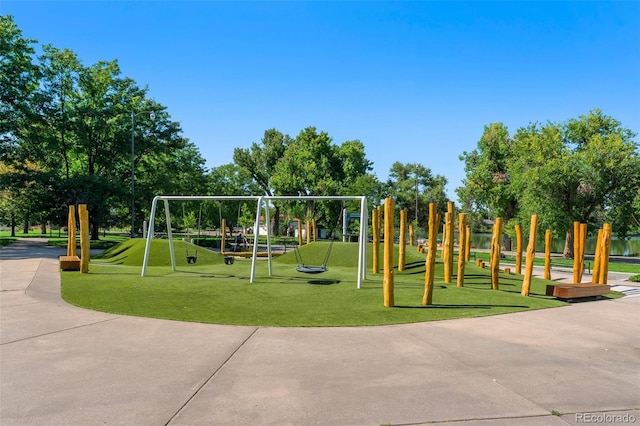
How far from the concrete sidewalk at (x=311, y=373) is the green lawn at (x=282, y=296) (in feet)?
2.61

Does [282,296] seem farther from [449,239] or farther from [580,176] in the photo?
[580,176]

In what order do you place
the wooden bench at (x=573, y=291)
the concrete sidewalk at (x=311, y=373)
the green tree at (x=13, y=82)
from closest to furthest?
1. the concrete sidewalk at (x=311, y=373)
2. the wooden bench at (x=573, y=291)
3. the green tree at (x=13, y=82)

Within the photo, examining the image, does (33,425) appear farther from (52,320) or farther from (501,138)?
(501,138)

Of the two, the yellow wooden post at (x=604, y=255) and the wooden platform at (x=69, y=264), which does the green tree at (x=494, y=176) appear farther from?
the wooden platform at (x=69, y=264)

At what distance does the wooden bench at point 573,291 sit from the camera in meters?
11.4

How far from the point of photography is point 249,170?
2356 inches

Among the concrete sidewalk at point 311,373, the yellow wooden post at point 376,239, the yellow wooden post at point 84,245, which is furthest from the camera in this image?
the yellow wooden post at point 376,239

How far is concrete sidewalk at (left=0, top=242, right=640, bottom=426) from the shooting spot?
13.2ft

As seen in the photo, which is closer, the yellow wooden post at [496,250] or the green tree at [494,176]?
the yellow wooden post at [496,250]

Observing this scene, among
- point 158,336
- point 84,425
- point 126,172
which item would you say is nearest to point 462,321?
point 158,336

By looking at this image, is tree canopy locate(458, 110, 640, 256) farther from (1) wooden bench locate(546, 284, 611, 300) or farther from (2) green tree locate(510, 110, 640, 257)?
(1) wooden bench locate(546, 284, 611, 300)

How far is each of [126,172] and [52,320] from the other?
32875mm

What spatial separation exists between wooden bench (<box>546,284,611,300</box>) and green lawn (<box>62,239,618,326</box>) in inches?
13.1

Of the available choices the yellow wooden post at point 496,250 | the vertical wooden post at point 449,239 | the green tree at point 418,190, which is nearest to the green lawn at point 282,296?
the yellow wooden post at point 496,250
